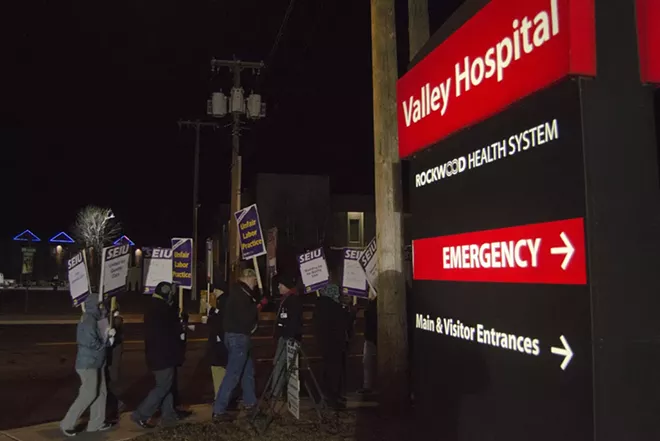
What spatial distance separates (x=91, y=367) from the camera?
707 centimetres

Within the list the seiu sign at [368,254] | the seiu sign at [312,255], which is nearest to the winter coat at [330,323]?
the seiu sign at [368,254]

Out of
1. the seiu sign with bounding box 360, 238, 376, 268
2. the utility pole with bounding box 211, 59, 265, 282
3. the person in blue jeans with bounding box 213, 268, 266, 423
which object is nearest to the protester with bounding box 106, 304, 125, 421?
the person in blue jeans with bounding box 213, 268, 266, 423

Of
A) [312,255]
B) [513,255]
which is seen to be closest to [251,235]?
[312,255]

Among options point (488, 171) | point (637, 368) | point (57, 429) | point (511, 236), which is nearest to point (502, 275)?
point (511, 236)

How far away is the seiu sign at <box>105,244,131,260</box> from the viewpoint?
7789 millimetres

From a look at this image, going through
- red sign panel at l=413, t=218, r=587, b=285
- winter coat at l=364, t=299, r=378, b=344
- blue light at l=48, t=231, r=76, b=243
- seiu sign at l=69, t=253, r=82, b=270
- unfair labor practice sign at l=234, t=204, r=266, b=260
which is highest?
blue light at l=48, t=231, r=76, b=243

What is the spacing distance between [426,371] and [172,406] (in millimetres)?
4989

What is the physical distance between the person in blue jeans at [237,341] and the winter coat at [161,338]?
25.4 inches

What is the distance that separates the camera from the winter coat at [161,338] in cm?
739

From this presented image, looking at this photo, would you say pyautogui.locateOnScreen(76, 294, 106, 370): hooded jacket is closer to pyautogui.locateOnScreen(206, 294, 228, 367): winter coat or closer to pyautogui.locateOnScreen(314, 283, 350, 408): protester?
pyautogui.locateOnScreen(206, 294, 228, 367): winter coat

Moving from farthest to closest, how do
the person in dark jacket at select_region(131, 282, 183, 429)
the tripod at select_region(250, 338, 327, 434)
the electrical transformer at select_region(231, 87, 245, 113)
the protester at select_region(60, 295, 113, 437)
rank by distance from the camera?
the electrical transformer at select_region(231, 87, 245, 113) → the person in dark jacket at select_region(131, 282, 183, 429) → the protester at select_region(60, 295, 113, 437) → the tripod at select_region(250, 338, 327, 434)

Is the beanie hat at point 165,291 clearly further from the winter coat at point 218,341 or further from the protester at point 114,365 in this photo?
the winter coat at point 218,341

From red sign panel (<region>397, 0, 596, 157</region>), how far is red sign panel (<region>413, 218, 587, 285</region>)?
608 millimetres

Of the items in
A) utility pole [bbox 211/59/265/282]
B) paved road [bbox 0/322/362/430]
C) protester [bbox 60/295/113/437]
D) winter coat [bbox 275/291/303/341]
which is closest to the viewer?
protester [bbox 60/295/113/437]
